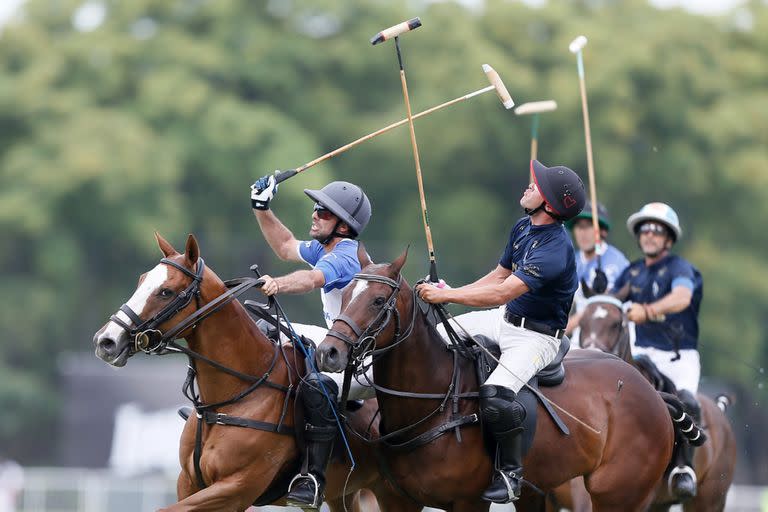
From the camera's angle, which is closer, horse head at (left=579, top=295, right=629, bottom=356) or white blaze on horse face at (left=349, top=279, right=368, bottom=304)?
white blaze on horse face at (left=349, top=279, right=368, bottom=304)

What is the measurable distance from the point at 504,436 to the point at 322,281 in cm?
149

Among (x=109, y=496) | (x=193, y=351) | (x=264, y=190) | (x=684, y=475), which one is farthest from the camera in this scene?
(x=109, y=496)

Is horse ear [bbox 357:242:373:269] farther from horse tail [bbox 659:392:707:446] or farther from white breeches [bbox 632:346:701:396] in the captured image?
white breeches [bbox 632:346:701:396]

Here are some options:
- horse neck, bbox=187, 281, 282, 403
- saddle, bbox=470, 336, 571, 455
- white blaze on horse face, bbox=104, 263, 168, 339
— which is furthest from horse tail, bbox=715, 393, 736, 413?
white blaze on horse face, bbox=104, 263, 168, 339

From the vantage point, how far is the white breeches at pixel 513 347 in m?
8.57

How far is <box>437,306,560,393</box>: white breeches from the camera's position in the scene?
857 cm

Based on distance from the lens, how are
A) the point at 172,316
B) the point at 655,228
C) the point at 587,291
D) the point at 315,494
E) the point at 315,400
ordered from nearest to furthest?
the point at 172,316, the point at 315,494, the point at 315,400, the point at 587,291, the point at 655,228

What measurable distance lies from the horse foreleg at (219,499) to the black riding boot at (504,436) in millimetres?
Result: 1499

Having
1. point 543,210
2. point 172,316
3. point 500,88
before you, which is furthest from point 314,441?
point 500,88

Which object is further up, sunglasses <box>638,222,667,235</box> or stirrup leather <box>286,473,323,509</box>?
sunglasses <box>638,222,667,235</box>

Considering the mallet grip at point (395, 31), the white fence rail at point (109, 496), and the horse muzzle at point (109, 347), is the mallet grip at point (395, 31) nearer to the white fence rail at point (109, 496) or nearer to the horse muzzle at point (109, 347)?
the horse muzzle at point (109, 347)

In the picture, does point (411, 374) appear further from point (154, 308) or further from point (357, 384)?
point (154, 308)

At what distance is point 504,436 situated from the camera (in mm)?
8406

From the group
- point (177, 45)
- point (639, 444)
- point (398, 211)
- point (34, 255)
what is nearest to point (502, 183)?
point (398, 211)
